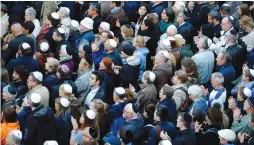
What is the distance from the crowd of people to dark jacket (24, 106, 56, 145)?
0.01 m

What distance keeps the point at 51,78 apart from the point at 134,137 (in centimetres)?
224

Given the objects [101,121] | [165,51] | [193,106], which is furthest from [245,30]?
[101,121]

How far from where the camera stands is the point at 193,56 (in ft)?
47.4

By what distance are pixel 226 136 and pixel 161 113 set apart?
96 cm

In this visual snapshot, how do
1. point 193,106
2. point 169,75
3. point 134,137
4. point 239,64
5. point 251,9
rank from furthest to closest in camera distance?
point 251,9, point 239,64, point 169,75, point 193,106, point 134,137

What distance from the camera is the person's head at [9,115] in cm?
1182

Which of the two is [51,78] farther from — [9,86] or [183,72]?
[183,72]

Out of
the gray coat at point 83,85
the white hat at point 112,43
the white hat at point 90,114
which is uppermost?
the white hat at point 90,114

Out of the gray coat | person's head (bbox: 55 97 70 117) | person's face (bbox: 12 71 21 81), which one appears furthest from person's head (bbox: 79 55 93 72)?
person's head (bbox: 55 97 70 117)

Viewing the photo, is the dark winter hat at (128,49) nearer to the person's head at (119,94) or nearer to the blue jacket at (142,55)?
the blue jacket at (142,55)

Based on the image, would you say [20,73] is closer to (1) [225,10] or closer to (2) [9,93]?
(2) [9,93]

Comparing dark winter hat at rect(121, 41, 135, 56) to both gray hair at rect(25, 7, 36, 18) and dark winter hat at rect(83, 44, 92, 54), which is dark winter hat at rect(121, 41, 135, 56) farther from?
gray hair at rect(25, 7, 36, 18)

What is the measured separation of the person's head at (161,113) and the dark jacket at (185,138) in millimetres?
362

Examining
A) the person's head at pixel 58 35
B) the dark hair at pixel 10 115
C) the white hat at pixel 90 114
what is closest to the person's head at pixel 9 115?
the dark hair at pixel 10 115
